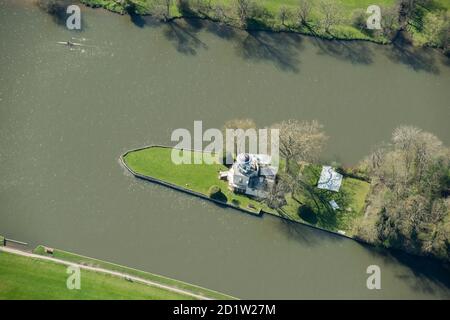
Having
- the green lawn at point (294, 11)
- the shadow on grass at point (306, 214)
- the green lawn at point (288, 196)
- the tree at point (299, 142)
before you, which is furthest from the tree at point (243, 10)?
the shadow on grass at point (306, 214)

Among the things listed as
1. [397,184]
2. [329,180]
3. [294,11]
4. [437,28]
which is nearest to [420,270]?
[397,184]

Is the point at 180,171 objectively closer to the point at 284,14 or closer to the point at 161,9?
the point at 161,9

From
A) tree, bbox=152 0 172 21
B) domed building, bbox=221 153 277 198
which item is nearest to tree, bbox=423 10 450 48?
domed building, bbox=221 153 277 198

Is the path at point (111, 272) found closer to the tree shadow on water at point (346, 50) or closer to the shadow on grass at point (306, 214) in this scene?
the shadow on grass at point (306, 214)

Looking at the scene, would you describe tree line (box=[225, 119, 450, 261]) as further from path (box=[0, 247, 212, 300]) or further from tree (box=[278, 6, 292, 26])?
tree (box=[278, 6, 292, 26])
